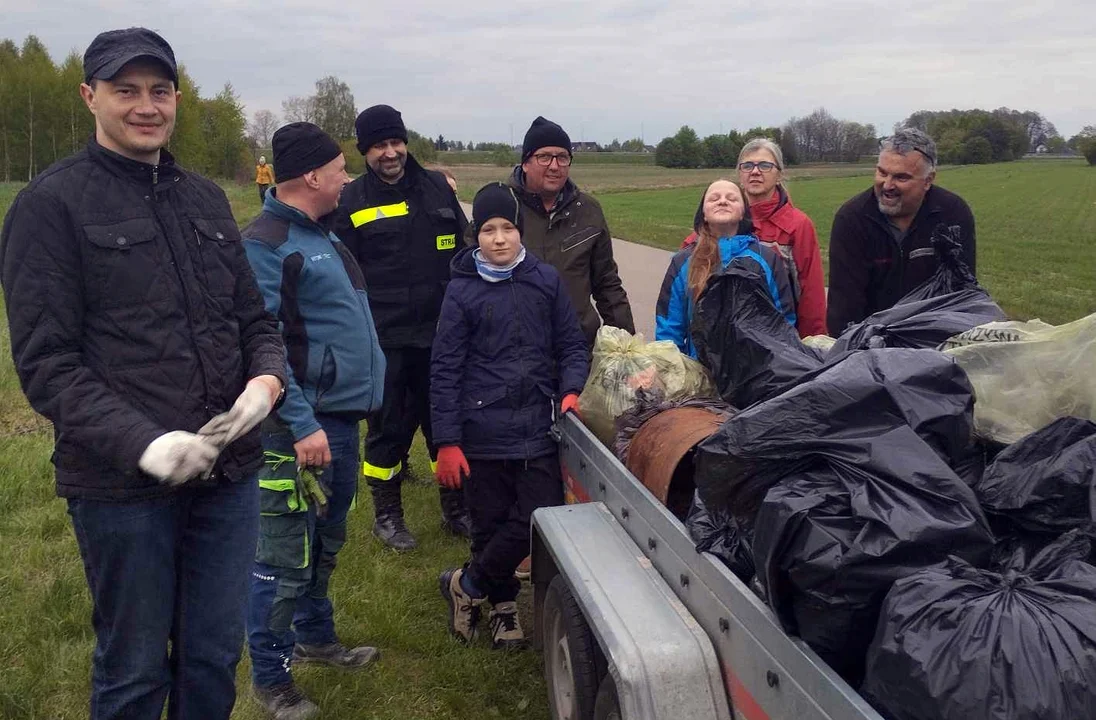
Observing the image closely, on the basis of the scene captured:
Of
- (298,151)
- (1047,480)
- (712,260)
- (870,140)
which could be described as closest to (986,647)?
(1047,480)

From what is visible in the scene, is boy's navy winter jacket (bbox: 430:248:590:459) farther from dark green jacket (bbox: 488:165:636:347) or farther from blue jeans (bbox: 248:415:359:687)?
dark green jacket (bbox: 488:165:636:347)

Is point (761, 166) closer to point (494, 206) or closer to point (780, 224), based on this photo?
point (780, 224)

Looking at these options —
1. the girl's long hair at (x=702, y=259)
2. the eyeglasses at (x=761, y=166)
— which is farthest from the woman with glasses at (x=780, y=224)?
the girl's long hair at (x=702, y=259)

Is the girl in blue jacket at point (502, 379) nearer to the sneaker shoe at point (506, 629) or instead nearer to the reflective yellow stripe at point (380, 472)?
the sneaker shoe at point (506, 629)

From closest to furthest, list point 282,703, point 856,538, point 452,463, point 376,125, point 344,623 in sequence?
point 856,538
point 282,703
point 452,463
point 344,623
point 376,125

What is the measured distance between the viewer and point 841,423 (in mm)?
1841

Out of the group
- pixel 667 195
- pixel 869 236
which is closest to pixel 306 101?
pixel 667 195

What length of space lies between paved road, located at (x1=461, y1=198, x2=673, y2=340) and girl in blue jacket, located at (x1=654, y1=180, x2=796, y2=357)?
3314 millimetres

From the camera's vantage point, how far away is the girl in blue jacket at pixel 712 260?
3566 mm

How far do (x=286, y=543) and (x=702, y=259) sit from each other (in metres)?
1.90

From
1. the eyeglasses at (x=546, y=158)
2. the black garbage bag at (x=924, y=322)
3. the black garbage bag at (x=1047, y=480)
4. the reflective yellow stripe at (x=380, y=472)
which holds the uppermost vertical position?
the eyeglasses at (x=546, y=158)

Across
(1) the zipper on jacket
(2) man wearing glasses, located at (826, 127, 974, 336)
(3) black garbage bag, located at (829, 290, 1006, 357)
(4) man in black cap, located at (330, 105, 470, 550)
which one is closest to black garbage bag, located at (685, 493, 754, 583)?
(3) black garbage bag, located at (829, 290, 1006, 357)

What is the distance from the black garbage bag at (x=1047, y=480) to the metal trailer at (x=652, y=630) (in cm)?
54

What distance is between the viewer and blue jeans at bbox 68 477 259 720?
7.13 feet
